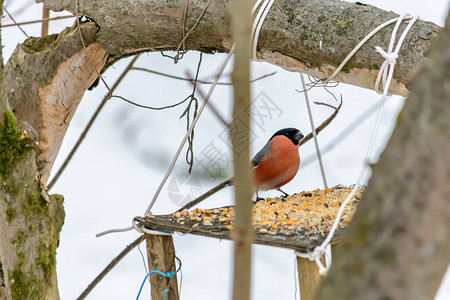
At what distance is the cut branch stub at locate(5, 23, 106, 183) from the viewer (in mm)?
1522

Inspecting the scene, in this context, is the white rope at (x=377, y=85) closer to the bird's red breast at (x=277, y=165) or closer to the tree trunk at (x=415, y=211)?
the bird's red breast at (x=277, y=165)

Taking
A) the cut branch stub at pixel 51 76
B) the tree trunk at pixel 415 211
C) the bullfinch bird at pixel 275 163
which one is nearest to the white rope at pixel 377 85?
the bullfinch bird at pixel 275 163

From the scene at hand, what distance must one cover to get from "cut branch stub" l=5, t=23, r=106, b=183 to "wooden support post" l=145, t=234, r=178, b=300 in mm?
582

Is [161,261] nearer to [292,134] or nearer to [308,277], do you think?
[308,277]

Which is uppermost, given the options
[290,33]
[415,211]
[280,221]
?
[290,33]

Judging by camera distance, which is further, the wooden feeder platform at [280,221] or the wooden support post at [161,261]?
the wooden support post at [161,261]

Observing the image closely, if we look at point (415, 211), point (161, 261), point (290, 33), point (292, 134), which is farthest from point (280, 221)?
point (415, 211)

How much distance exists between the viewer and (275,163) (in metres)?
1.28

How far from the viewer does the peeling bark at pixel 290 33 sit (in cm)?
124

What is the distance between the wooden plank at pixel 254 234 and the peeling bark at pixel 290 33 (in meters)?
0.42

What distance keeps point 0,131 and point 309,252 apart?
0.65m

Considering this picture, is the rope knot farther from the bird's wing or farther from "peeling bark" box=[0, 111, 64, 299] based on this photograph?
"peeling bark" box=[0, 111, 64, 299]

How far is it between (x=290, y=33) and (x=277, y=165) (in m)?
0.30

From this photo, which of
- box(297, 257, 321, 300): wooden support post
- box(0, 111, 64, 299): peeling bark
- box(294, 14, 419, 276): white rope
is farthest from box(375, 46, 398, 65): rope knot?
box(0, 111, 64, 299): peeling bark
